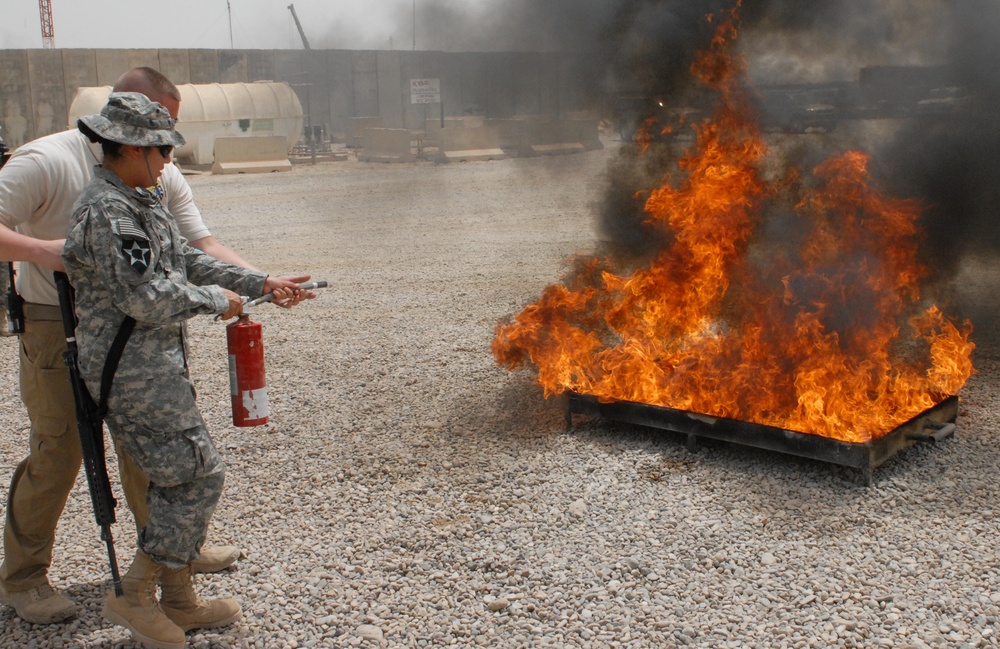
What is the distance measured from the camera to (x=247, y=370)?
3.59 meters

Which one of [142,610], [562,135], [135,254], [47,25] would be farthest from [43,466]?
[47,25]

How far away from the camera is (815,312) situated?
5.59 metres

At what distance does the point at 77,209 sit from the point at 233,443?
283 centimetres

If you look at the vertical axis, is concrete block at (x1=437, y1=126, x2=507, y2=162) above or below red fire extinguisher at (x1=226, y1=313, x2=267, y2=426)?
above

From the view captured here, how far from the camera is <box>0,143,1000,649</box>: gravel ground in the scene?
11.9ft

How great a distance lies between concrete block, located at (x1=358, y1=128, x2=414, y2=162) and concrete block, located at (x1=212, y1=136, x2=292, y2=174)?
234cm

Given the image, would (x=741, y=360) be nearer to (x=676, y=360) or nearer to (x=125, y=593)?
(x=676, y=360)

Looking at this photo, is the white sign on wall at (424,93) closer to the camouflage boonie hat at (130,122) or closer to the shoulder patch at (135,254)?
the camouflage boonie hat at (130,122)

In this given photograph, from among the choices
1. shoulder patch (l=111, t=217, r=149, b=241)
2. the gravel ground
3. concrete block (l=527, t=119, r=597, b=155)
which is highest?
concrete block (l=527, t=119, r=597, b=155)

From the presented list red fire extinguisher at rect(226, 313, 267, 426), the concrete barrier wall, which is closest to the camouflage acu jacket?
red fire extinguisher at rect(226, 313, 267, 426)

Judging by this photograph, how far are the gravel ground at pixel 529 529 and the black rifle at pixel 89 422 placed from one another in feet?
1.94

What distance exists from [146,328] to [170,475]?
51 cm

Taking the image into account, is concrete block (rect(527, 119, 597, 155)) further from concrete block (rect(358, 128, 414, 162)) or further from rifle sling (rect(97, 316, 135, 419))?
concrete block (rect(358, 128, 414, 162))

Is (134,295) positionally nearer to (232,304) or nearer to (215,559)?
(232,304)
